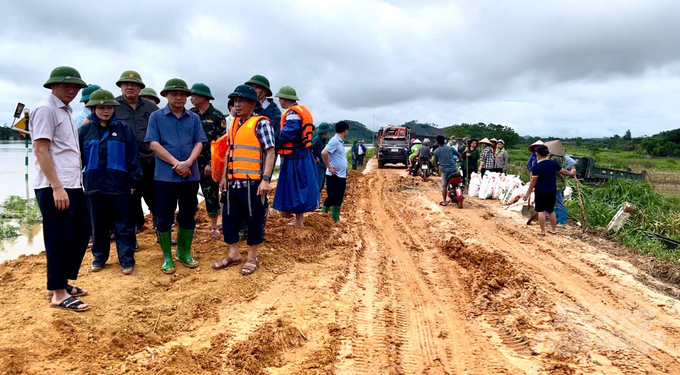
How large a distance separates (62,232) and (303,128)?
2.67 meters

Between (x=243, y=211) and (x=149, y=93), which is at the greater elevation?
(x=149, y=93)

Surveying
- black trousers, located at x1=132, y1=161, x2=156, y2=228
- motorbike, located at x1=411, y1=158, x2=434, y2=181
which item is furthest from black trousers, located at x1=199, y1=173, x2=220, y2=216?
motorbike, located at x1=411, y1=158, x2=434, y2=181

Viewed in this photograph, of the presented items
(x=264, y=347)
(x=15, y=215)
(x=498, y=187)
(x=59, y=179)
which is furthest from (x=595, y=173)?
(x=15, y=215)

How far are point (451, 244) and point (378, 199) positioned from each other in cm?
484

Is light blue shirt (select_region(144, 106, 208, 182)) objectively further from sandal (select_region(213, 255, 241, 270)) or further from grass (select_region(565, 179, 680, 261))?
grass (select_region(565, 179, 680, 261))

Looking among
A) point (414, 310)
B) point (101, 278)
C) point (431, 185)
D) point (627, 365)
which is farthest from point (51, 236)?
point (431, 185)

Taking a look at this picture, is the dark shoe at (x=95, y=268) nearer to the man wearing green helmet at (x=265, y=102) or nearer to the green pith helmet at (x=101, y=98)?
the green pith helmet at (x=101, y=98)

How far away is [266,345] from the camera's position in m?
3.00

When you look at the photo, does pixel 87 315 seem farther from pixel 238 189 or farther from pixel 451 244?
pixel 451 244

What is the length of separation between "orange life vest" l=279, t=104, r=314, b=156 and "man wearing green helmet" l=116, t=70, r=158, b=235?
1517mm

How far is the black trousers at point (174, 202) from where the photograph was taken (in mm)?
4027

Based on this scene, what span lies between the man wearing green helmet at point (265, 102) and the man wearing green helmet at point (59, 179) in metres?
1.83

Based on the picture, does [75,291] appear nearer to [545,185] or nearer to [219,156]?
[219,156]

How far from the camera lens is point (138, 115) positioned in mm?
4836
